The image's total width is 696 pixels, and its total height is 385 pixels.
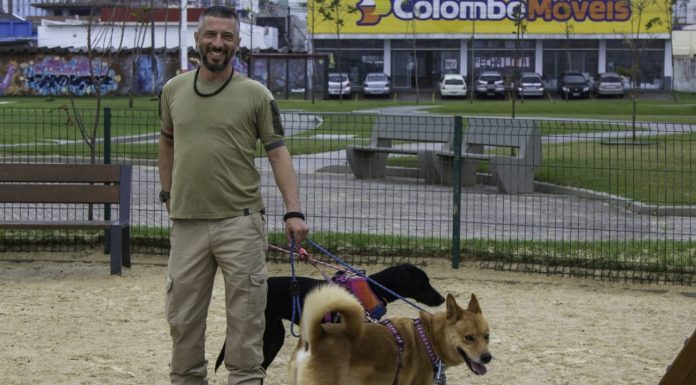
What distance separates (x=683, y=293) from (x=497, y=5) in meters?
56.3

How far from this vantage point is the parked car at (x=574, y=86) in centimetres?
5566

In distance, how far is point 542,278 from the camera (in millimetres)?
9453

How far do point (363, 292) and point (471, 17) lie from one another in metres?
59.6

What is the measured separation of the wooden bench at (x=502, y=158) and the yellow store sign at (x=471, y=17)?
47.4m

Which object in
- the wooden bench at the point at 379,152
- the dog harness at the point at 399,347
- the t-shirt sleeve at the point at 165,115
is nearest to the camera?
the t-shirt sleeve at the point at 165,115

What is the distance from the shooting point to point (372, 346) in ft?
16.6

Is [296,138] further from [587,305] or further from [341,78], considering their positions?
[341,78]

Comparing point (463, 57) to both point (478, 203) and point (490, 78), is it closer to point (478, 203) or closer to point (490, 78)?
point (490, 78)

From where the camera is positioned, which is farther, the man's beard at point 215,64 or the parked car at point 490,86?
the parked car at point 490,86

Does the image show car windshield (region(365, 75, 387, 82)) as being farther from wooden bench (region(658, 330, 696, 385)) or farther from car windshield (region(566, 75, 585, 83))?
wooden bench (region(658, 330, 696, 385))

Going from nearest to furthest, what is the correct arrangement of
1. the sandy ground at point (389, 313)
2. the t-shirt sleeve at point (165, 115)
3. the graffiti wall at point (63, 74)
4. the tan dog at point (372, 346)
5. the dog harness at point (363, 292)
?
the tan dog at point (372, 346)
the t-shirt sleeve at point (165, 115)
the dog harness at point (363, 292)
the sandy ground at point (389, 313)
the graffiti wall at point (63, 74)

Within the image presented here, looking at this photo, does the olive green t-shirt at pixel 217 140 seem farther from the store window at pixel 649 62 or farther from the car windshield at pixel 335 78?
the store window at pixel 649 62

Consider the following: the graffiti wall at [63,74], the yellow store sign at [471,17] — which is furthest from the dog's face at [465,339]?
the yellow store sign at [471,17]

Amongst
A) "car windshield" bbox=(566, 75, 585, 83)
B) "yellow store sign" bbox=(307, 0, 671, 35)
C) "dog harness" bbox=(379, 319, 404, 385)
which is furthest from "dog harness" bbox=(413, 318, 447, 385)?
"yellow store sign" bbox=(307, 0, 671, 35)
